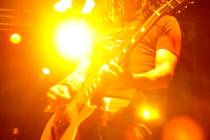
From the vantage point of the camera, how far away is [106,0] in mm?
2684

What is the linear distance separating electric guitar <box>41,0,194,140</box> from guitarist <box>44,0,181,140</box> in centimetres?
4

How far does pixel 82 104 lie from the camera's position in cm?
202

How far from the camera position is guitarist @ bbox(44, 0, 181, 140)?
188 centimetres

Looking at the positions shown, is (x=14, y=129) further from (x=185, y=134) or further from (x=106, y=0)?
(x=106, y=0)

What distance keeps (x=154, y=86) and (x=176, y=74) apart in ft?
7.65

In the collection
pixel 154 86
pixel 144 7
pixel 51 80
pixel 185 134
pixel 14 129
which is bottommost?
pixel 185 134

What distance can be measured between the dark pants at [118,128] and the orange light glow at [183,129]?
200 cm

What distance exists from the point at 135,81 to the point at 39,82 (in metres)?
A: 2.51

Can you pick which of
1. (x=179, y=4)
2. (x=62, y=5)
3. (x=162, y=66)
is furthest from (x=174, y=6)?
(x=62, y=5)

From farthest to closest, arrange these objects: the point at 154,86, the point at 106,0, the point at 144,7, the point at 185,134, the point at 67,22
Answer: the point at 185,134 < the point at 67,22 < the point at 106,0 < the point at 144,7 < the point at 154,86

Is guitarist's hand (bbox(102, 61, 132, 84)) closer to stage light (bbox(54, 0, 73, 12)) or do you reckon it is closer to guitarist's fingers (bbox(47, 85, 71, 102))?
guitarist's fingers (bbox(47, 85, 71, 102))

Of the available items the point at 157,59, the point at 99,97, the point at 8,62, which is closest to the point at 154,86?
the point at 157,59

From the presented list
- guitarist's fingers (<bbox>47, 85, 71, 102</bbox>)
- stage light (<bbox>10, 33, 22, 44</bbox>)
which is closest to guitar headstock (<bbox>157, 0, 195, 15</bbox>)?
guitarist's fingers (<bbox>47, 85, 71, 102</bbox>)

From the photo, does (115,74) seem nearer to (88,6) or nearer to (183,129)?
(88,6)
